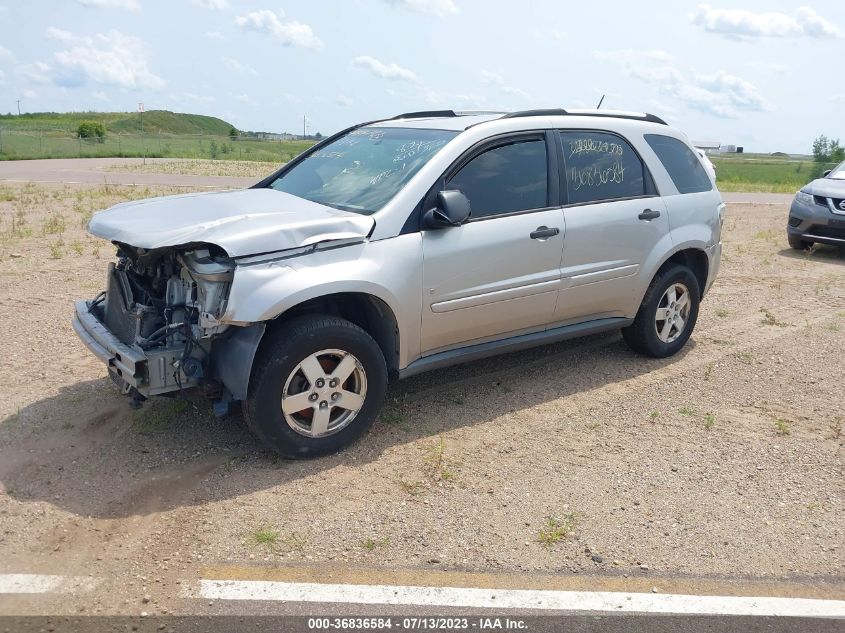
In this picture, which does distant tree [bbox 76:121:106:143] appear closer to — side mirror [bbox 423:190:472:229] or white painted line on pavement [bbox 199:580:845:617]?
side mirror [bbox 423:190:472:229]

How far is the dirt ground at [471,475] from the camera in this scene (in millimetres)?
3604

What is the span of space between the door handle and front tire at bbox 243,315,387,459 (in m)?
1.40

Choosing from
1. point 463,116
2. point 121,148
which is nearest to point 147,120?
point 121,148

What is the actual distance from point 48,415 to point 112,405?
1.26 ft

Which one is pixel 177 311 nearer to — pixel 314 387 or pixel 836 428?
pixel 314 387

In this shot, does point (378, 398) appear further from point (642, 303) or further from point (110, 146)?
point (110, 146)

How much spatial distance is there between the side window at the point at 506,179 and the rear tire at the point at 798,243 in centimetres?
821

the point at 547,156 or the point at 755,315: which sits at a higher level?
the point at 547,156

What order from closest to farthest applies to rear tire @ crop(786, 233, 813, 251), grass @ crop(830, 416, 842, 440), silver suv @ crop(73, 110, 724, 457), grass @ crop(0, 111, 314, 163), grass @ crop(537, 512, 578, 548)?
grass @ crop(537, 512, 578, 548) → silver suv @ crop(73, 110, 724, 457) → grass @ crop(830, 416, 842, 440) → rear tire @ crop(786, 233, 813, 251) → grass @ crop(0, 111, 314, 163)

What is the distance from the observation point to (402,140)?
5246 millimetres

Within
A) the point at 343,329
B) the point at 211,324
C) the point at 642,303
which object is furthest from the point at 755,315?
the point at 211,324

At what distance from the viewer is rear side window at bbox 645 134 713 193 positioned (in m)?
6.13

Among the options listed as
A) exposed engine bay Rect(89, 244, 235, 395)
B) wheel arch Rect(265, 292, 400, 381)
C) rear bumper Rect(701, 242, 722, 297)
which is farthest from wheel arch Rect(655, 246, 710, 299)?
exposed engine bay Rect(89, 244, 235, 395)

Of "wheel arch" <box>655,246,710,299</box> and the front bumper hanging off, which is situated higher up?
"wheel arch" <box>655,246,710,299</box>
